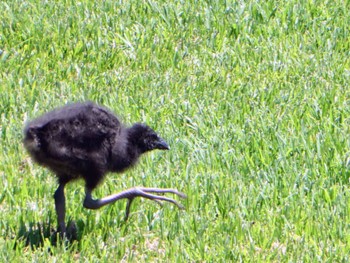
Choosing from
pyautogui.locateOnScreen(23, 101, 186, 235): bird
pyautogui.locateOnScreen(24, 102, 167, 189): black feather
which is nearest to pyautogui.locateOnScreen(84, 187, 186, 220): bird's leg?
pyautogui.locateOnScreen(23, 101, 186, 235): bird

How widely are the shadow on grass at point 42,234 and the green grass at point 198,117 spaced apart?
0.02m

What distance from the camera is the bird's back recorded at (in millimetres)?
5949

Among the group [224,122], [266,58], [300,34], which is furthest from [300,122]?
[300,34]

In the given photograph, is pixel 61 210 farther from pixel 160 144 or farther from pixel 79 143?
pixel 160 144

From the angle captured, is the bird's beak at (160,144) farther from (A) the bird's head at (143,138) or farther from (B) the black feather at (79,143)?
(B) the black feather at (79,143)

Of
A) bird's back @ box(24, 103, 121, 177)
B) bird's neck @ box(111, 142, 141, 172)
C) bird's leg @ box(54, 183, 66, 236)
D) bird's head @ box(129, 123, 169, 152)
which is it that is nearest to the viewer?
bird's back @ box(24, 103, 121, 177)

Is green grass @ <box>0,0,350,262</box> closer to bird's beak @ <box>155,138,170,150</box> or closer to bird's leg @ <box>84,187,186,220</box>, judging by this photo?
bird's leg @ <box>84,187,186,220</box>

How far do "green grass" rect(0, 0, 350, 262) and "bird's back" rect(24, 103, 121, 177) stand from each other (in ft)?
1.70

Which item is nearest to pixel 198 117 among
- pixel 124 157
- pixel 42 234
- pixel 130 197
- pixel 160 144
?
pixel 160 144

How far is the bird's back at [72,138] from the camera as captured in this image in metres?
5.95

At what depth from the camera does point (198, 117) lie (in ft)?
26.0

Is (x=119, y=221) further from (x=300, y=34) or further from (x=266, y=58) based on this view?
(x=300, y=34)

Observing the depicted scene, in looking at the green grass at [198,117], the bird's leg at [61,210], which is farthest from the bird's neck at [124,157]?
the bird's leg at [61,210]

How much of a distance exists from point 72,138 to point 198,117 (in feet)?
6.85
